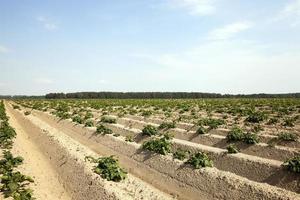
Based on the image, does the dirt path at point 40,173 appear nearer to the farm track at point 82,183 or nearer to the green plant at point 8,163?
the farm track at point 82,183

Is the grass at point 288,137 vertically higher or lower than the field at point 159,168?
higher

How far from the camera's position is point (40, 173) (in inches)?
Answer: 645

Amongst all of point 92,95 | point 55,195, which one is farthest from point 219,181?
point 92,95

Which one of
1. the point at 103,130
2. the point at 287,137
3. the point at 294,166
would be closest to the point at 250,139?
the point at 287,137

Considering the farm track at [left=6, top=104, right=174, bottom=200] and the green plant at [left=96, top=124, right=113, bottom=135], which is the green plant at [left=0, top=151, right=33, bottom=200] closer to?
the farm track at [left=6, top=104, right=174, bottom=200]

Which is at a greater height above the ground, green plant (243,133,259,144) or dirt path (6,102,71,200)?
green plant (243,133,259,144)

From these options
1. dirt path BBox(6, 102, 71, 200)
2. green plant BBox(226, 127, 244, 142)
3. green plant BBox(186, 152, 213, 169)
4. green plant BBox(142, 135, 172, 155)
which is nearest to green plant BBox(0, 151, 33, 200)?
dirt path BBox(6, 102, 71, 200)

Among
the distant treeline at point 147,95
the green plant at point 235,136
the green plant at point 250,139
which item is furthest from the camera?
the distant treeline at point 147,95

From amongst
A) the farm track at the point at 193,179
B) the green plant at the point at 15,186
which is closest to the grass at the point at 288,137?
the farm track at the point at 193,179

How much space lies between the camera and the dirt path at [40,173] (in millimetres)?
13550

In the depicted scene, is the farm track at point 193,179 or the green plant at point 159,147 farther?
the green plant at point 159,147

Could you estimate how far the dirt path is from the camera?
13.6 meters

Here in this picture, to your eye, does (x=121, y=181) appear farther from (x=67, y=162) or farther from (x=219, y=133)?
(x=219, y=133)

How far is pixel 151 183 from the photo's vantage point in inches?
598
